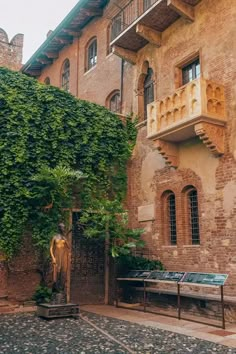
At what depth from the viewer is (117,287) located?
1195 cm

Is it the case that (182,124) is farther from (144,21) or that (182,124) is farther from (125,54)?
(125,54)

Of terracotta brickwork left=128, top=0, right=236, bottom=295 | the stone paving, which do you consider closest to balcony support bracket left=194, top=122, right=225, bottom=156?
terracotta brickwork left=128, top=0, right=236, bottom=295

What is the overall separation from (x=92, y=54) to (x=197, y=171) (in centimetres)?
986

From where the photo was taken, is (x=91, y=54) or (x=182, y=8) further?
(x=91, y=54)

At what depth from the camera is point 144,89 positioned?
14.2m

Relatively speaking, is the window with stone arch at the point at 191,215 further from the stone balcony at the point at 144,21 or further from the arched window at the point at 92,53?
the arched window at the point at 92,53

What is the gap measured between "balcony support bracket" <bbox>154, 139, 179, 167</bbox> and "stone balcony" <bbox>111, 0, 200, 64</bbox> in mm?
3796

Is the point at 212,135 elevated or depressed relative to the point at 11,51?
depressed

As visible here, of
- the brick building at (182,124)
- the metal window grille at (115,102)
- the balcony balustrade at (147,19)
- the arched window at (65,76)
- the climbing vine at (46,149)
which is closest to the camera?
the brick building at (182,124)

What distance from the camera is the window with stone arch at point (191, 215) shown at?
11266 mm

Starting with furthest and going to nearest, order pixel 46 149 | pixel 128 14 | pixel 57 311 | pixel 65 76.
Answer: pixel 65 76 < pixel 128 14 < pixel 46 149 < pixel 57 311

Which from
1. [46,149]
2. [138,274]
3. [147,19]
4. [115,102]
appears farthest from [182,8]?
[138,274]

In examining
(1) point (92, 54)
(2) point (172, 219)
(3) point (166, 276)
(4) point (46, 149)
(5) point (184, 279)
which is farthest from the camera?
(1) point (92, 54)

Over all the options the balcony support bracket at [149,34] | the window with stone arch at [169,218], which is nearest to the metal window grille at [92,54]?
the balcony support bracket at [149,34]
